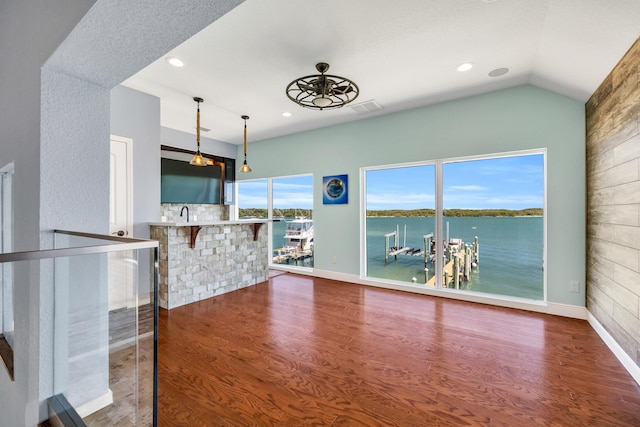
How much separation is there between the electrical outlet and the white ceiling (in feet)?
6.66

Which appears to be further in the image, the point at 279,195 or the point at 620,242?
the point at 279,195

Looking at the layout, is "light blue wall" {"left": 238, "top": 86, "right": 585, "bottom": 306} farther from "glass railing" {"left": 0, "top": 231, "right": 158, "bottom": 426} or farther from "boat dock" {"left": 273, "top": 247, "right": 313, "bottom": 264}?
"glass railing" {"left": 0, "top": 231, "right": 158, "bottom": 426}

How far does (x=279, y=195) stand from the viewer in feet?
19.2

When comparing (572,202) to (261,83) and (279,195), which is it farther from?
(279,195)

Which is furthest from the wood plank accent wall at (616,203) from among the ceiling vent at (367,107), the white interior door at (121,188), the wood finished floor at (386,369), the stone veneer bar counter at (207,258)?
the white interior door at (121,188)

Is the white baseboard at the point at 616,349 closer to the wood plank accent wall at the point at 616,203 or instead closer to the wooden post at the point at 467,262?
the wood plank accent wall at the point at 616,203

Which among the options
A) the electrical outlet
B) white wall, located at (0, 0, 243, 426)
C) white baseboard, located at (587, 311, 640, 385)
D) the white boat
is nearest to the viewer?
white wall, located at (0, 0, 243, 426)

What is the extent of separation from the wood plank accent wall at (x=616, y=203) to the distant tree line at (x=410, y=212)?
0.68 meters

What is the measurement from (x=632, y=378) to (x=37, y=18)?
4.51 meters

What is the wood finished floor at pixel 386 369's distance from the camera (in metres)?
1.66

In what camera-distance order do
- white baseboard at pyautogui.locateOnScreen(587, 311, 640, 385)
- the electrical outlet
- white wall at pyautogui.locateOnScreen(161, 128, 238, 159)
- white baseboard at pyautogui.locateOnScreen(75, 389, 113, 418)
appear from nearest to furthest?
white baseboard at pyautogui.locateOnScreen(75, 389, 113, 418) → white baseboard at pyautogui.locateOnScreen(587, 311, 640, 385) → the electrical outlet → white wall at pyautogui.locateOnScreen(161, 128, 238, 159)

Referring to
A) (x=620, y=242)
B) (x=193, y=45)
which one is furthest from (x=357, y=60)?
(x=620, y=242)

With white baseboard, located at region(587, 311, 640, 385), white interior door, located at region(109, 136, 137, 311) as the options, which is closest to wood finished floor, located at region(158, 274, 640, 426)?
white baseboard, located at region(587, 311, 640, 385)

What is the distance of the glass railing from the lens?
1.40m
